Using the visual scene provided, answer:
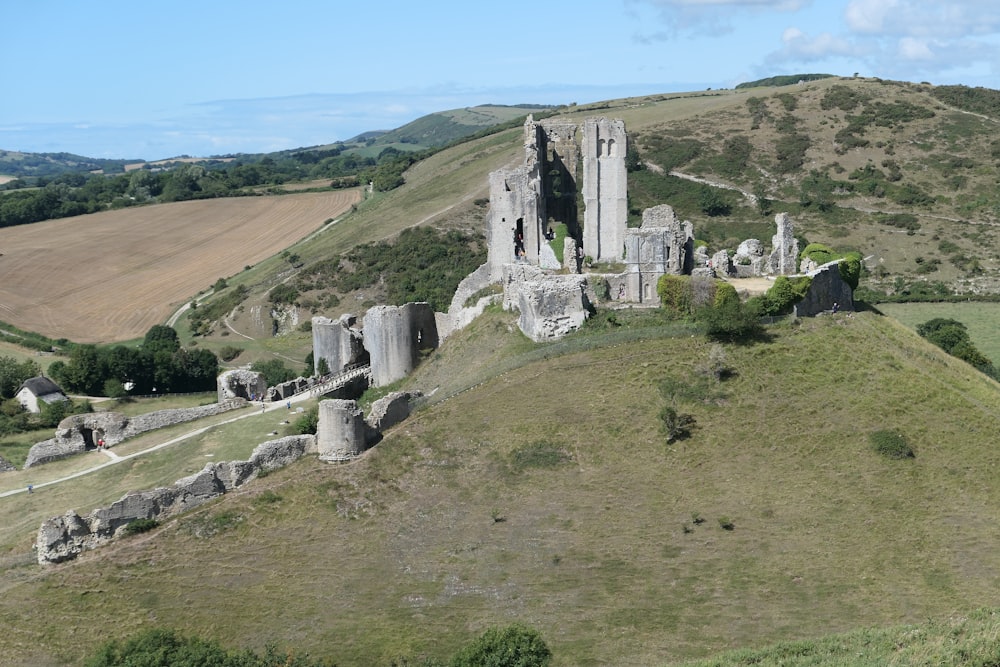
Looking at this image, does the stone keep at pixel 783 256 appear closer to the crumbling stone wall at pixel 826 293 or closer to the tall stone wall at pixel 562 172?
the crumbling stone wall at pixel 826 293

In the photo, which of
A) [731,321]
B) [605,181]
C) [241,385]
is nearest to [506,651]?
[731,321]

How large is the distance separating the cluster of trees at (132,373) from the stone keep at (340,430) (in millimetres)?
41603

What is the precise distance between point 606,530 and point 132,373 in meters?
52.8

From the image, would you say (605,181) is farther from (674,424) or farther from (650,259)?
(674,424)

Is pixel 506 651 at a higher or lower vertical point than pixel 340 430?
lower

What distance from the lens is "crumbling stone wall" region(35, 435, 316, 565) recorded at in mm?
35312

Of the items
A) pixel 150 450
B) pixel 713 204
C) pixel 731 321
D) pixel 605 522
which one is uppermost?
pixel 731 321

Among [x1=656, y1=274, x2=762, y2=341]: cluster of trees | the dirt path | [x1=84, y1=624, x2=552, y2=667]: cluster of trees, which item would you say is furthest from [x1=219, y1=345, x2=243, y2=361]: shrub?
[x1=84, y1=624, x2=552, y2=667]: cluster of trees

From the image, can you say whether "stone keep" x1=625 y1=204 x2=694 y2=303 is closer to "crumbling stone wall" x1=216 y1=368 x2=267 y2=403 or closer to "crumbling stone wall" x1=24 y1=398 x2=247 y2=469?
"crumbling stone wall" x1=216 y1=368 x2=267 y2=403

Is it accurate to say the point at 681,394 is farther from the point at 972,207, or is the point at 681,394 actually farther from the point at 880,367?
the point at 972,207

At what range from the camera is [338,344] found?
56250mm

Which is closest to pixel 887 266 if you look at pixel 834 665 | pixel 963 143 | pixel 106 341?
pixel 963 143

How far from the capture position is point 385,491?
37.0 meters

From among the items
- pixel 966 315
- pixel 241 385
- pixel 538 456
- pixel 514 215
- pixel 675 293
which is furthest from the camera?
pixel 966 315
